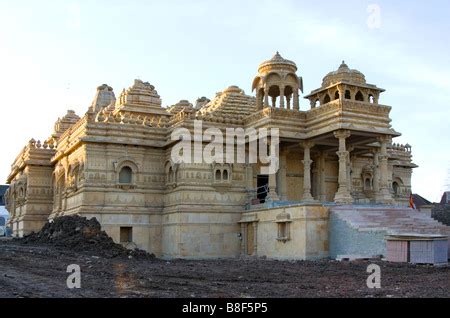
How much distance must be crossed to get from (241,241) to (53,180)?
54.6 feet

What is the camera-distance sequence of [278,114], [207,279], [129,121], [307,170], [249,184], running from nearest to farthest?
[207,279], [278,114], [307,170], [249,184], [129,121]

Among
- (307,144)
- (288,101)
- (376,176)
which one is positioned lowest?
(376,176)

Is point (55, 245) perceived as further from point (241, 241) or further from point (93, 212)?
point (241, 241)

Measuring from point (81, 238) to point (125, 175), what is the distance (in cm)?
552

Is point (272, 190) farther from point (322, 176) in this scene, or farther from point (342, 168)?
point (322, 176)

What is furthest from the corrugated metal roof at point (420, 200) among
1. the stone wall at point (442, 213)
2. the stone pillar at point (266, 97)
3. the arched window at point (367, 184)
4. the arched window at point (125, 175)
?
the arched window at point (125, 175)

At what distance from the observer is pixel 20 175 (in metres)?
44.2

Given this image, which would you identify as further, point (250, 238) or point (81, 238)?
point (250, 238)

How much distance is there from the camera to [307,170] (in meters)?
30.1

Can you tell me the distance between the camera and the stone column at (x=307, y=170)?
98.1ft

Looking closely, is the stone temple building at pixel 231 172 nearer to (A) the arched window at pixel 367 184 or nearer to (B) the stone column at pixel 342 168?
(B) the stone column at pixel 342 168

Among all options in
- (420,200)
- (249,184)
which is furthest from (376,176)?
(420,200)

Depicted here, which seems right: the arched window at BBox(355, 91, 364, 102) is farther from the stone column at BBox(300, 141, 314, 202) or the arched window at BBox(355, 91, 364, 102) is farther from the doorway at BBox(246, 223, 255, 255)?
the doorway at BBox(246, 223, 255, 255)

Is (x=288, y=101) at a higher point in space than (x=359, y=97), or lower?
higher
